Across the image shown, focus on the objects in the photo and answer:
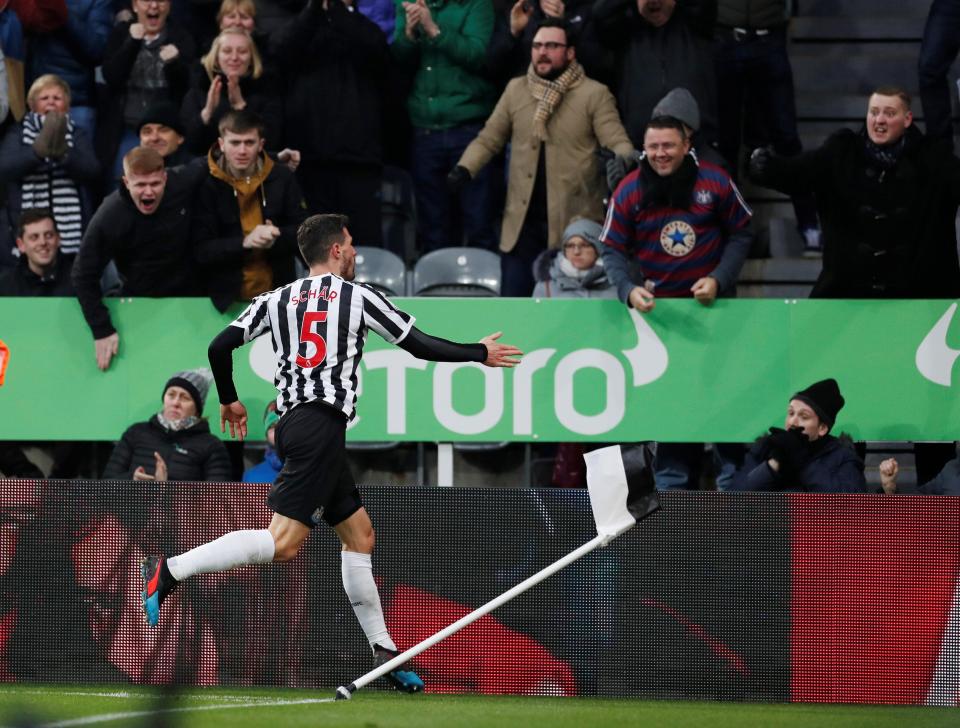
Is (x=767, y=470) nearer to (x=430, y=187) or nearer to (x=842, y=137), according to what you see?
(x=842, y=137)

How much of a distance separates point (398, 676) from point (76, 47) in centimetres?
562

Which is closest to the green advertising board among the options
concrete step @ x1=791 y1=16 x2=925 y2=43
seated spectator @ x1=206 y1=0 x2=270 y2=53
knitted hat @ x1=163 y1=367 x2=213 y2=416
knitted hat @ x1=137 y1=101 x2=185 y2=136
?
knitted hat @ x1=163 y1=367 x2=213 y2=416

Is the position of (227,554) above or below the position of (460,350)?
below

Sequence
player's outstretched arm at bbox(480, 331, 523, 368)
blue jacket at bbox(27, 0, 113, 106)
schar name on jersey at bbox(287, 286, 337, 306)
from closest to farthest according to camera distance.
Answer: player's outstretched arm at bbox(480, 331, 523, 368) → schar name on jersey at bbox(287, 286, 337, 306) → blue jacket at bbox(27, 0, 113, 106)

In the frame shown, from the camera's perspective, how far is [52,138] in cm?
961

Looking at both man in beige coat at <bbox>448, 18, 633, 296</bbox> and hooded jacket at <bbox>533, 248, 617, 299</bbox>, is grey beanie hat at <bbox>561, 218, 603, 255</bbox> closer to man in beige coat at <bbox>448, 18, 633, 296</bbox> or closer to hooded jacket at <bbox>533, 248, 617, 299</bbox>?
hooded jacket at <bbox>533, 248, 617, 299</bbox>

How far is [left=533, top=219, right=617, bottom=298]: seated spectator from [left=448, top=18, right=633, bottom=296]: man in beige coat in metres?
0.66

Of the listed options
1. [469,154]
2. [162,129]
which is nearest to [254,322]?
[162,129]

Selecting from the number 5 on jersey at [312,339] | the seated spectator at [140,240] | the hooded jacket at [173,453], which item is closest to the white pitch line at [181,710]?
the number 5 on jersey at [312,339]

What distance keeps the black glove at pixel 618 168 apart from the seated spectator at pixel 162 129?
249 cm

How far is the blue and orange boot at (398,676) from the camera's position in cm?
670

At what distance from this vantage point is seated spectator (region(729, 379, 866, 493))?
25.3 feet

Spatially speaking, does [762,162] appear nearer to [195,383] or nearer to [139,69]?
[195,383]

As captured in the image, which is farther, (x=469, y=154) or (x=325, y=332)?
(x=469, y=154)
